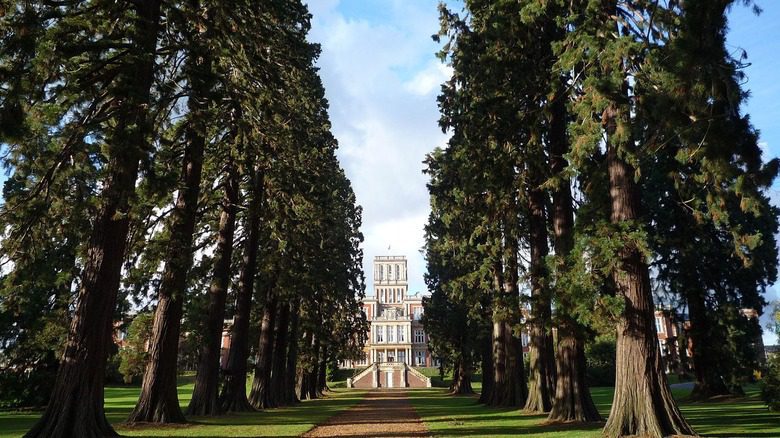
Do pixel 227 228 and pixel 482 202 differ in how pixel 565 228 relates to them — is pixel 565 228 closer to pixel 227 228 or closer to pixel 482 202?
pixel 482 202

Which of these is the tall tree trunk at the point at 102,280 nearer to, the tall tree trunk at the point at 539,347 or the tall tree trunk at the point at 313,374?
the tall tree trunk at the point at 539,347

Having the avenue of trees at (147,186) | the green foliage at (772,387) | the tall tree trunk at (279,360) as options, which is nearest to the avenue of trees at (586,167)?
the green foliage at (772,387)

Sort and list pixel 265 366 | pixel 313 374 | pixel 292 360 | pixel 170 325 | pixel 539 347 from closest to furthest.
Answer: pixel 170 325
pixel 539 347
pixel 265 366
pixel 292 360
pixel 313 374

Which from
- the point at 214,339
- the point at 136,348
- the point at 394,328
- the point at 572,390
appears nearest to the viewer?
the point at 572,390

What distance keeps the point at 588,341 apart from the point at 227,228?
36.7 feet

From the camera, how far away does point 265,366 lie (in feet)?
75.5

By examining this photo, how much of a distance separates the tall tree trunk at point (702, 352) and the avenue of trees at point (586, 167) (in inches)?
172

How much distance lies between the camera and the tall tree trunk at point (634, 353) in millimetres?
9414

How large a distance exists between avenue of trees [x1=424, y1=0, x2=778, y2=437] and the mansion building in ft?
186

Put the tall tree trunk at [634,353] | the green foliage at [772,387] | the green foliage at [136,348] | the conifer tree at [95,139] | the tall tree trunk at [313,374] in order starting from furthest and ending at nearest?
the tall tree trunk at [313,374] < the green foliage at [772,387] < the green foliage at [136,348] < the tall tree trunk at [634,353] < the conifer tree at [95,139]

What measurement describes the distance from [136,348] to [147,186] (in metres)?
7.27

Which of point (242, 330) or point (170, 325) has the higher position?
point (242, 330)

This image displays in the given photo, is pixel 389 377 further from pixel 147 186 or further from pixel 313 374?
pixel 147 186

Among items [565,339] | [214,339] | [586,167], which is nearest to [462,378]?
[214,339]
